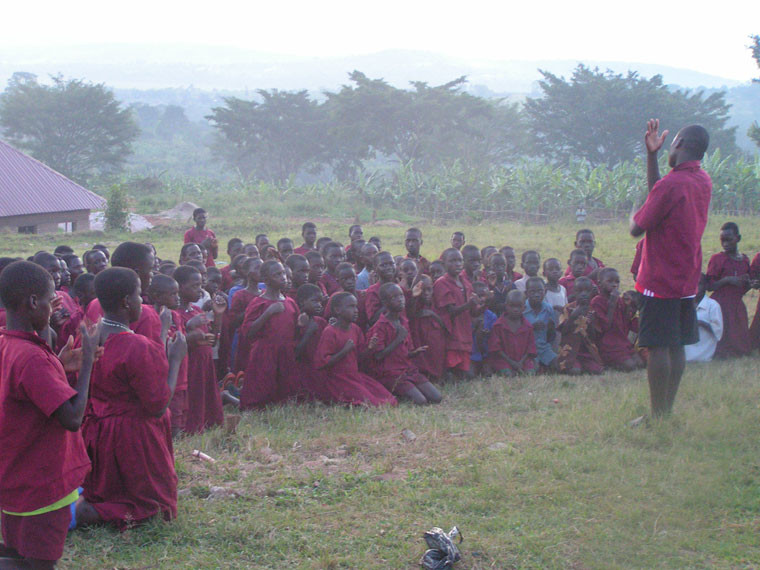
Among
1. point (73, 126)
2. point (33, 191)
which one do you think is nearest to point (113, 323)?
point (33, 191)

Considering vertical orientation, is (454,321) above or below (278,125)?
below

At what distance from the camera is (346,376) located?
621 centimetres

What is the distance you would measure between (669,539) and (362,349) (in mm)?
3310

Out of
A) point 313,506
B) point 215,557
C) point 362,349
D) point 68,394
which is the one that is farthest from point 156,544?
point 362,349

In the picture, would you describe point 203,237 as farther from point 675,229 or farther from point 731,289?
point 675,229

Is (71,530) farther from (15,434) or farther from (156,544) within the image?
(15,434)

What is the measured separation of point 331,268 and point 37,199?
17.1 meters

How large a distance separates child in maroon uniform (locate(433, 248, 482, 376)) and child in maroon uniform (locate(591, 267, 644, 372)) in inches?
48.9

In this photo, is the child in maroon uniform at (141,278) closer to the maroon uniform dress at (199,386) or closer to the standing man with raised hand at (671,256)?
the maroon uniform dress at (199,386)

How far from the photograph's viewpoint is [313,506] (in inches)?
156

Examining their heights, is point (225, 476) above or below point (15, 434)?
below

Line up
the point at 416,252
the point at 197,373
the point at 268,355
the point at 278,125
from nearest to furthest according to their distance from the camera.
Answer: the point at 197,373, the point at 268,355, the point at 416,252, the point at 278,125

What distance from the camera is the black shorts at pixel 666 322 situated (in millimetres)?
4797

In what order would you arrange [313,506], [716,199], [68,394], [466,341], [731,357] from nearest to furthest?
[68,394] → [313,506] → [466,341] → [731,357] → [716,199]
